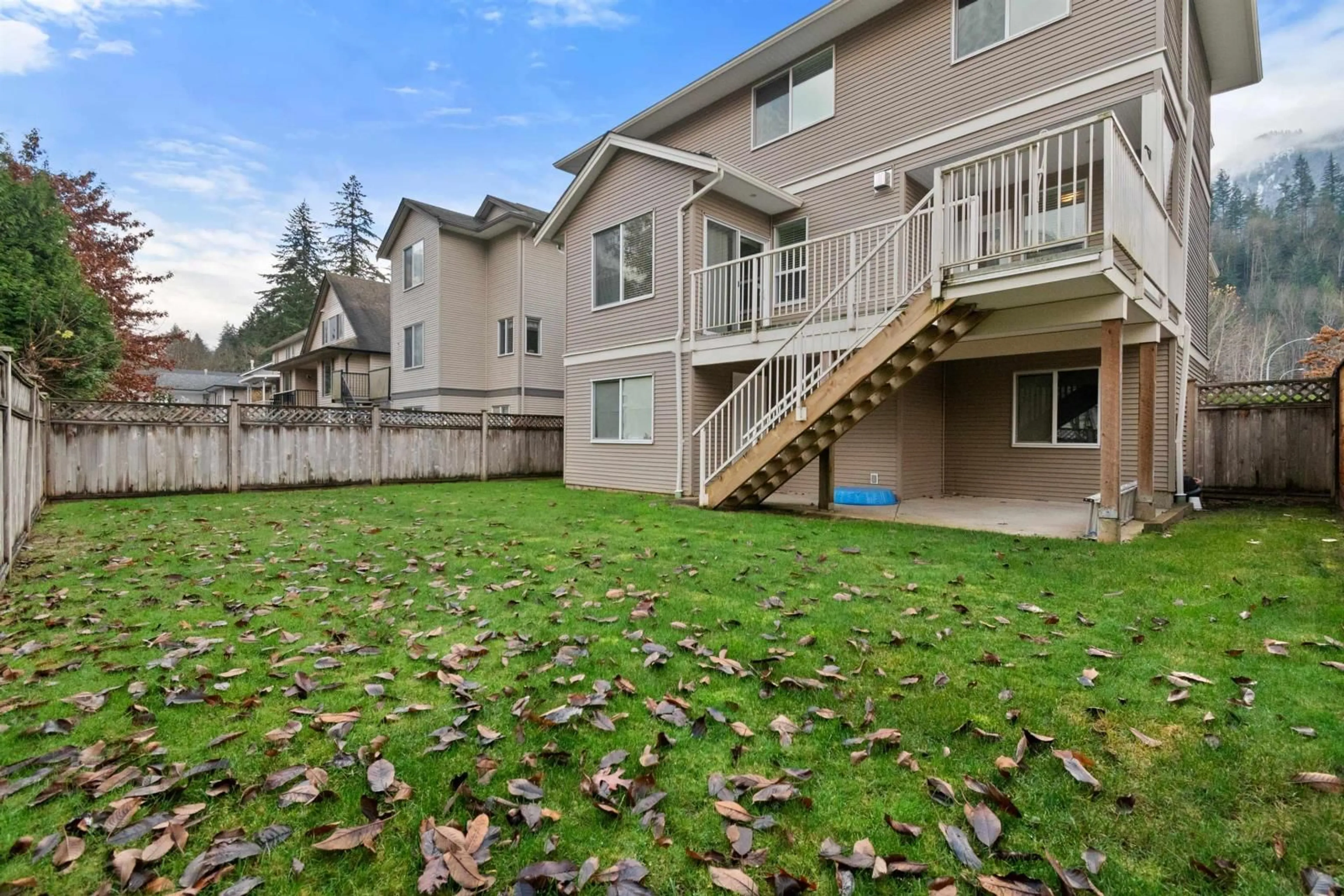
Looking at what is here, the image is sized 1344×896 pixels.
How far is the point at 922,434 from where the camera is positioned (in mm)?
10156

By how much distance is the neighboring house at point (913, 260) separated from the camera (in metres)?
6.78

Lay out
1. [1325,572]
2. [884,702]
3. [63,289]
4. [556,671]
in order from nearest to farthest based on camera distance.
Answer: [884,702] < [556,671] < [1325,572] < [63,289]

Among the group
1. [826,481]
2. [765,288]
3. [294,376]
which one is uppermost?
[294,376]

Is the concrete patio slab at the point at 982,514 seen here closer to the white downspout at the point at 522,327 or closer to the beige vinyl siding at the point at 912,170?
the beige vinyl siding at the point at 912,170

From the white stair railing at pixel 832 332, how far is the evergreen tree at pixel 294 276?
44246 millimetres

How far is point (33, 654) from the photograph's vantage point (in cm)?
323

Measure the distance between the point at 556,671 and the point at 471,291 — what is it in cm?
1849

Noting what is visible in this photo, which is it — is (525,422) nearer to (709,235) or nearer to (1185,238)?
(709,235)

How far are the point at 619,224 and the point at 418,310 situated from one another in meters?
10.8

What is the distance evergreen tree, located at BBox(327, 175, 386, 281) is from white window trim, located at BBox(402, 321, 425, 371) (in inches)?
1083

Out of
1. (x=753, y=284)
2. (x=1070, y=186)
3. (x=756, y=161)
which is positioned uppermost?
(x=756, y=161)

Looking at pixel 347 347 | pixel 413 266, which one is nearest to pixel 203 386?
pixel 347 347

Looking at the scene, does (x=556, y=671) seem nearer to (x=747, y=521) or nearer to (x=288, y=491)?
(x=747, y=521)

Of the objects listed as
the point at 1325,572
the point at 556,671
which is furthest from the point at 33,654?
the point at 1325,572
